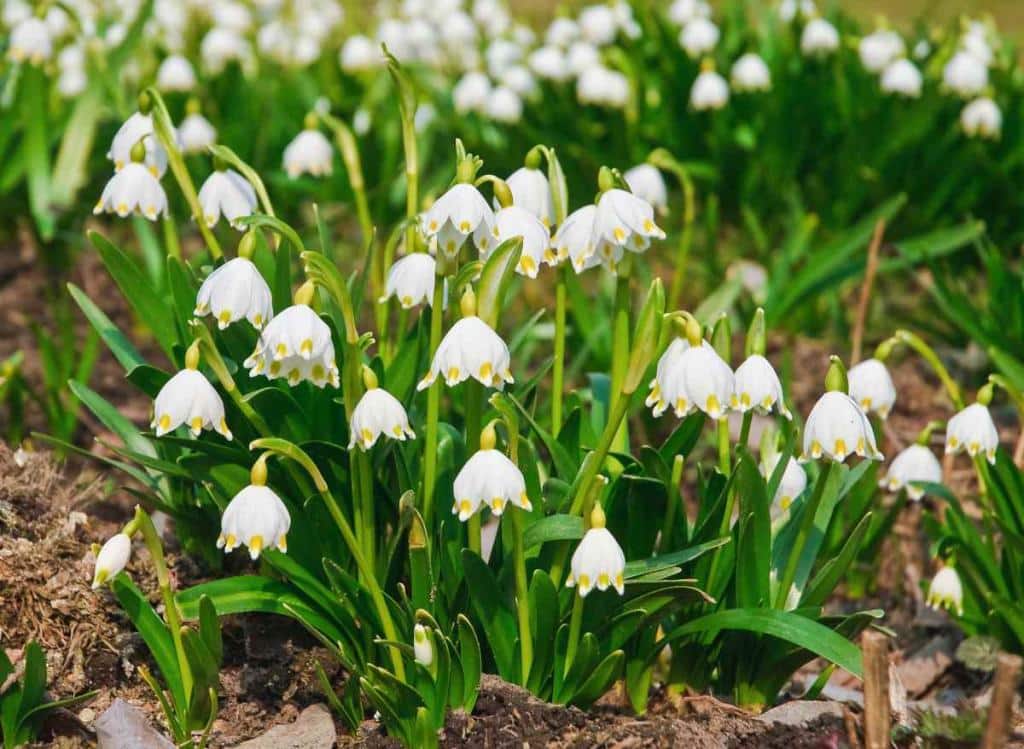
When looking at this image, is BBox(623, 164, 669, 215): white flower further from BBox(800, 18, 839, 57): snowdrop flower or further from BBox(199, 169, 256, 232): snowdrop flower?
BBox(800, 18, 839, 57): snowdrop flower

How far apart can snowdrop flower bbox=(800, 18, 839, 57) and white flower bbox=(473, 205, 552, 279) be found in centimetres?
305

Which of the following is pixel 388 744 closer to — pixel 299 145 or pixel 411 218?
pixel 411 218

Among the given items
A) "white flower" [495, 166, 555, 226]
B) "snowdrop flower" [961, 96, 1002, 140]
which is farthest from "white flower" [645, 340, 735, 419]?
"snowdrop flower" [961, 96, 1002, 140]

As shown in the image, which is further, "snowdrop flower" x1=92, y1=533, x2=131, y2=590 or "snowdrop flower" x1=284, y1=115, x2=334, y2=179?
"snowdrop flower" x1=284, y1=115, x2=334, y2=179

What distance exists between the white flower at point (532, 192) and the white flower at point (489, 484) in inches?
21.2

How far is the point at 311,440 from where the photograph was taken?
2328mm

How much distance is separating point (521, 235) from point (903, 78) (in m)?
2.89

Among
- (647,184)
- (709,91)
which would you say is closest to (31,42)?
(647,184)

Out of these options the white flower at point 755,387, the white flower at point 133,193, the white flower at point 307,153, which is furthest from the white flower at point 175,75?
the white flower at point 755,387

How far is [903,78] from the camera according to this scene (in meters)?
4.57

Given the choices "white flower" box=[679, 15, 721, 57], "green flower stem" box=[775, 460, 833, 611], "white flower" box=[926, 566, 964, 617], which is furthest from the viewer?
"white flower" box=[679, 15, 721, 57]

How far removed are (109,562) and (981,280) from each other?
3280mm

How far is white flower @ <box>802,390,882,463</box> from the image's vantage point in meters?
2.09

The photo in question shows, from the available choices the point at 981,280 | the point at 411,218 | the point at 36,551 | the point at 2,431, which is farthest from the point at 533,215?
the point at 981,280
